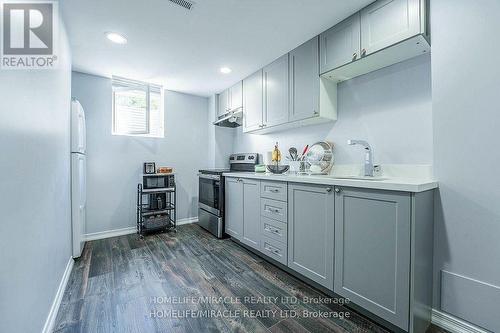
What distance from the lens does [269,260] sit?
2.33m

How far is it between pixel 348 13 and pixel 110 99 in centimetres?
323

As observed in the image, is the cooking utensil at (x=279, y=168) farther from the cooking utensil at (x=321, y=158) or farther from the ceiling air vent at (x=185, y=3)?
the ceiling air vent at (x=185, y=3)

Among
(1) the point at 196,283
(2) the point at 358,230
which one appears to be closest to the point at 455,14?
(2) the point at 358,230

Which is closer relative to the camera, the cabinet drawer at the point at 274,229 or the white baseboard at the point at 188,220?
the cabinet drawer at the point at 274,229

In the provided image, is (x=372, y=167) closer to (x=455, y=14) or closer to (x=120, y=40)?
(x=455, y=14)

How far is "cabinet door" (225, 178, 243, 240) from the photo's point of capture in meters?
2.75

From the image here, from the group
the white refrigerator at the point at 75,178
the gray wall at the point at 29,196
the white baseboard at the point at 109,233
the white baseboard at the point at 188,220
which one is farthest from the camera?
the white baseboard at the point at 188,220

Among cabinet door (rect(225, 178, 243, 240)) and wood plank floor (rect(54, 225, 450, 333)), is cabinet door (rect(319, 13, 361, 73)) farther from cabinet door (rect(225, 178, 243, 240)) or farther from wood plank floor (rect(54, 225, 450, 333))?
wood plank floor (rect(54, 225, 450, 333))

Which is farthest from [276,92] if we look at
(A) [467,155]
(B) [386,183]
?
(A) [467,155]

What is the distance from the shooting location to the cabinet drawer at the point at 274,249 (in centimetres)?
209

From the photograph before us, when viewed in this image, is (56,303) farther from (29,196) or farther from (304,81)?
(304,81)

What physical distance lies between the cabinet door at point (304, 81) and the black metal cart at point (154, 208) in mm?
2183

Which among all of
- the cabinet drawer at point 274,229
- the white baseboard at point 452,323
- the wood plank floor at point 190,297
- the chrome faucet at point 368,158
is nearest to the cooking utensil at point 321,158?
the chrome faucet at point 368,158

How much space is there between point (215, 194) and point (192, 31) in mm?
2032
